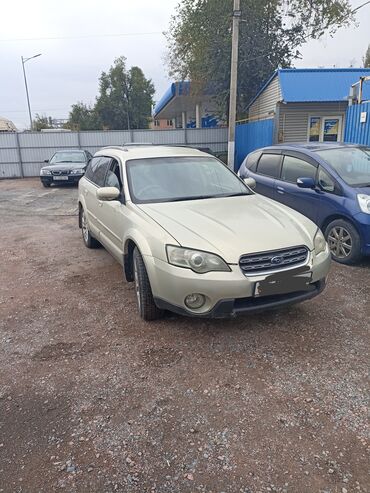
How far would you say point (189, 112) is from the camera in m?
34.1

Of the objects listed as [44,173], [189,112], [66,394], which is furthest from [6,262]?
[189,112]

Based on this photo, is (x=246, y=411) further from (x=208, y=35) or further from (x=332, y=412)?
(x=208, y=35)

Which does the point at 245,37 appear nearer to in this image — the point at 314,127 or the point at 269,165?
the point at 314,127

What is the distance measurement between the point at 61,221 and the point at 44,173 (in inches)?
272

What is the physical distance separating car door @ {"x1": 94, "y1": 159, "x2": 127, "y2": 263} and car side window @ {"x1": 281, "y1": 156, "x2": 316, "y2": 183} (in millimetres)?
2970

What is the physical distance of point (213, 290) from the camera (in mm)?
3064

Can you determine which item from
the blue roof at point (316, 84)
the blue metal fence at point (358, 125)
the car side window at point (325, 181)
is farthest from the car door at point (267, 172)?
the blue roof at point (316, 84)

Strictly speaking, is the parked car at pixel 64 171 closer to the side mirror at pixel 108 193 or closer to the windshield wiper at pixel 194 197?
the side mirror at pixel 108 193

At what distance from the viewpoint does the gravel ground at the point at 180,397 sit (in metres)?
2.10

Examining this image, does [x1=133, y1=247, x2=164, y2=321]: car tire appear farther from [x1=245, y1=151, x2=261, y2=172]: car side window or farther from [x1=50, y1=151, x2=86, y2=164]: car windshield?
[x1=50, y1=151, x2=86, y2=164]: car windshield

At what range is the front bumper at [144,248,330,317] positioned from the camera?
3061 millimetres

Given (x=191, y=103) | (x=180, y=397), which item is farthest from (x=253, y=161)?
(x=191, y=103)

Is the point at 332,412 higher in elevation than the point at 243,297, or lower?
lower

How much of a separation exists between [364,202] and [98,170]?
3.66m
